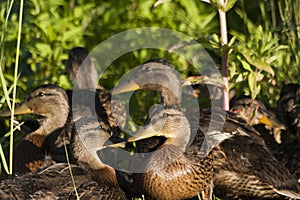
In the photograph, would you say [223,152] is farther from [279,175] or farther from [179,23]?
[179,23]

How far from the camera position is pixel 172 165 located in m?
6.57

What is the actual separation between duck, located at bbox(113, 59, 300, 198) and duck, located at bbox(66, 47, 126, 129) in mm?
1257

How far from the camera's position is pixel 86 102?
8250mm

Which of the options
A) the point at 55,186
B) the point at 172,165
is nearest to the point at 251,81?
the point at 172,165

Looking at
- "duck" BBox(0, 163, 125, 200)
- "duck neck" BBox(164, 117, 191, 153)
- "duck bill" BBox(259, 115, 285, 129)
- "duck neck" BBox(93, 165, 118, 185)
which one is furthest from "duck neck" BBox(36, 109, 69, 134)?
"duck bill" BBox(259, 115, 285, 129)

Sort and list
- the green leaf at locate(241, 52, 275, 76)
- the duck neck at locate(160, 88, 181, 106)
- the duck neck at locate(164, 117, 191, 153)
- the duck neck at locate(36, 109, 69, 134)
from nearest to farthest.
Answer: the duck neck at locate(164, 117, 191, 153) < the green leaf at locate(241, 52, 275, 76) < the duck neck at locate(160, 88, 181, 106) < the duck neck at locate(36, 109, 69, 134)

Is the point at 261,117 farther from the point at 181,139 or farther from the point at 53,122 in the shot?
the point at 53,122

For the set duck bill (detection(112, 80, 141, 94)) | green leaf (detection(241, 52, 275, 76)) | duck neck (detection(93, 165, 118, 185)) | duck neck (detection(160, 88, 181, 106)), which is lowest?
duck neck (detection(93, 165, 118, 185))

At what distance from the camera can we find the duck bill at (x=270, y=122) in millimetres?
7910

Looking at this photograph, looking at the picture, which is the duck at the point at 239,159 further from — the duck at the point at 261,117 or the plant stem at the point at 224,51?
the duck at the point at 261,117

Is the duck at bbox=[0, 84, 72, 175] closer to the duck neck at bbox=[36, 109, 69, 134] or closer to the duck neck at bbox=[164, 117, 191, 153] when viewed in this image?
the duck neck at bbox=[36, 109, 69, 134]

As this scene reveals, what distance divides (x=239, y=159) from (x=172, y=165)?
664 millimetres

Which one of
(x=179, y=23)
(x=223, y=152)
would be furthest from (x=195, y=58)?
(x=223, y=152)

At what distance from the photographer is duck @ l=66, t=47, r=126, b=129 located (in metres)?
8.16
